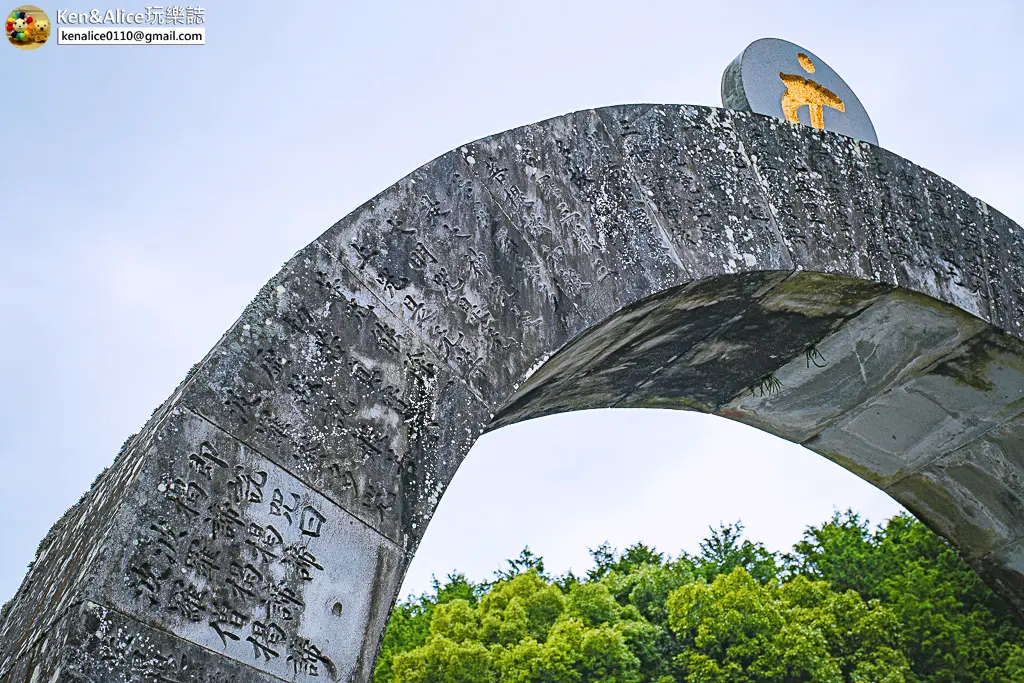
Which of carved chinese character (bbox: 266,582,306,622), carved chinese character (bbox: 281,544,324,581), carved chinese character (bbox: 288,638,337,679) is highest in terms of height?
carved chinese character (bbox: 281,544,324,581)

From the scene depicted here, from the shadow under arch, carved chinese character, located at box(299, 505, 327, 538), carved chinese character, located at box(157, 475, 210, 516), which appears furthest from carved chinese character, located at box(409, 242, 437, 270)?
carved chinese character, located at box(157, 475, 210, 516)

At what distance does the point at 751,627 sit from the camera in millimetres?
12180

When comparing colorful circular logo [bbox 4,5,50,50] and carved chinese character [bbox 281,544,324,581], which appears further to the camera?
colorful circular logo [bbox 4,5,50,50]

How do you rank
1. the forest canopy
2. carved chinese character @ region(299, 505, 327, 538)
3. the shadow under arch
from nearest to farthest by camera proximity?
carved chinese character @ region(299, 505, 327, 538) < the shadow under arch < the forest canopy

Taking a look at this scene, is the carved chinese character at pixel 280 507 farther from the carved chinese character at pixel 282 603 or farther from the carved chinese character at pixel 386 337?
the carved chinese character at pixel 386 337

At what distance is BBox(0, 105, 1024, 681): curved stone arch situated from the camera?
1830 millimetres

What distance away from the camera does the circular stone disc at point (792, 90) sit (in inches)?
138

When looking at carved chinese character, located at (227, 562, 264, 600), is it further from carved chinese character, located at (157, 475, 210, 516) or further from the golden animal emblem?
the golden animal emblem

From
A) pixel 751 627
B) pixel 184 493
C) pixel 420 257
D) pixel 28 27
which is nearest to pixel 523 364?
pixel 420 257

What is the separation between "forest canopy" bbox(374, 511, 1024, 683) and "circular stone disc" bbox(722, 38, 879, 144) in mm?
7990

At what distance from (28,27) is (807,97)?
288 cm

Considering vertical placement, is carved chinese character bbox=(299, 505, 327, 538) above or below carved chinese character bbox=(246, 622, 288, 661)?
above

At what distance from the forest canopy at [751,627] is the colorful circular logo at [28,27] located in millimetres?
7881

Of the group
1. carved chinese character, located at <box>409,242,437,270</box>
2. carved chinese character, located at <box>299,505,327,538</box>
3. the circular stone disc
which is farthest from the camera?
the circular stone disc
